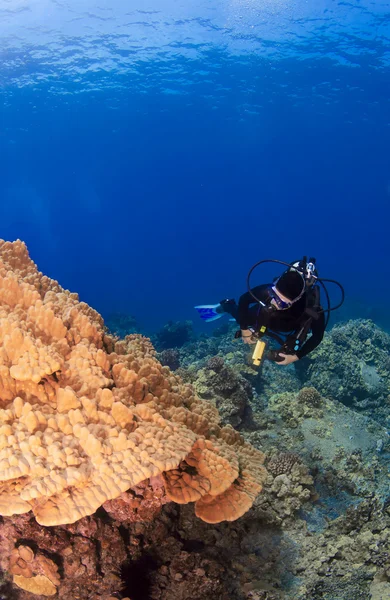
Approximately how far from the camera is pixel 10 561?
2.71m

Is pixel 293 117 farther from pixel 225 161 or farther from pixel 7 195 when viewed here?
pixel 7 195

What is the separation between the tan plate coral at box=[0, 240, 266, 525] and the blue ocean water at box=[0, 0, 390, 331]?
3098 centimetres

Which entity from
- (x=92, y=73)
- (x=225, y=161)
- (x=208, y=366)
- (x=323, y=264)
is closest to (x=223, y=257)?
(x=323, y=264)

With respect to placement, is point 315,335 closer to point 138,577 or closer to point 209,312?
point 138,577

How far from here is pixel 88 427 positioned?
7.77 feet

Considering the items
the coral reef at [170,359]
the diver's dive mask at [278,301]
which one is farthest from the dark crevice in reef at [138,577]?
the coral reef at [170,359]

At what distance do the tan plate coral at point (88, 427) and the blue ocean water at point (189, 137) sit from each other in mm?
30982

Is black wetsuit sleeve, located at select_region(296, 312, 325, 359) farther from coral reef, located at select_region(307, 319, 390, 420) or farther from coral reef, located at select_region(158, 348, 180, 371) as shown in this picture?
coral reef, located at select_region(158, 348, 180, 371)

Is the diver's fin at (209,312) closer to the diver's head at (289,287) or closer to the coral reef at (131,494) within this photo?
the diver's head at (289,287)

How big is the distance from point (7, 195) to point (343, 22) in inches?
3253

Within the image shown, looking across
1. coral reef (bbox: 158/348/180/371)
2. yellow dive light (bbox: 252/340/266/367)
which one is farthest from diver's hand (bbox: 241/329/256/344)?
coral reef (bbox: 158/348/180/371)

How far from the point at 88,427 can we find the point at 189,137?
64.7 metres

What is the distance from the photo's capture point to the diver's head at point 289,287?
462 cm

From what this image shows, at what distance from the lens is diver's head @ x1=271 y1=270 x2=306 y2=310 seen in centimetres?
462
